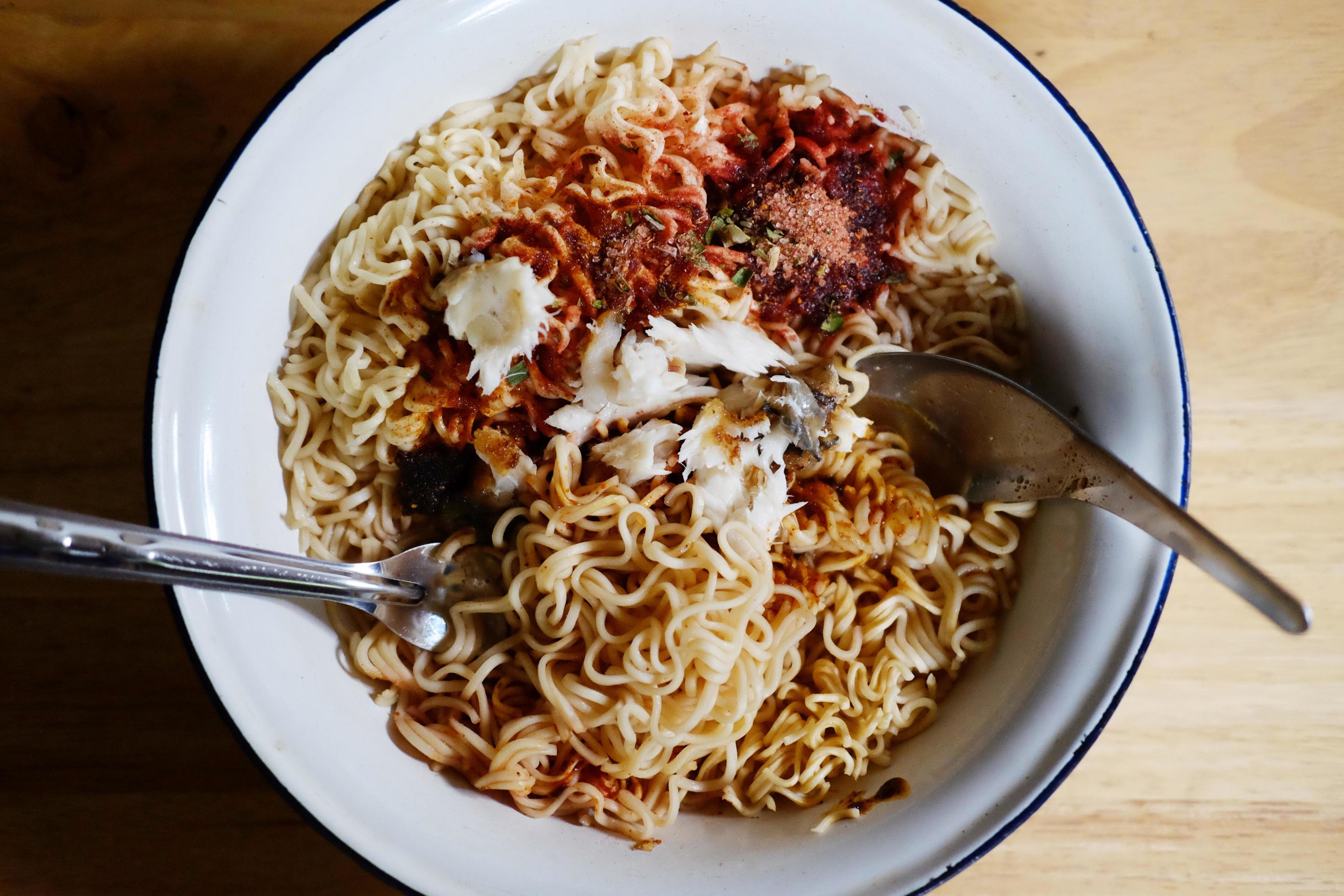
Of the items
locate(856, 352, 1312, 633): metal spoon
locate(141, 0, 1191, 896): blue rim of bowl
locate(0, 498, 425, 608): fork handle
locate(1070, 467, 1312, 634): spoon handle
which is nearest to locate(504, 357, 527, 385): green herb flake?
locate(0, 498, 425, 608): fork handle

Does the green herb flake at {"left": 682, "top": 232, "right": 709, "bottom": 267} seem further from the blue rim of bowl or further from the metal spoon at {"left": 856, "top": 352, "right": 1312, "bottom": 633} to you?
the blue rim of bowl

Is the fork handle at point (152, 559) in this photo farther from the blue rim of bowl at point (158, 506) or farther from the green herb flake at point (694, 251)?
the green herb flake at point (694, 251)

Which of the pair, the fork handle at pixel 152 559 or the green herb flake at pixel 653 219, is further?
the green herb flake at pixel 653 219

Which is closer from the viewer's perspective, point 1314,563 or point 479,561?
point 479,561

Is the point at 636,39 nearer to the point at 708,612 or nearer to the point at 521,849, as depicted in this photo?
the point at 708,612

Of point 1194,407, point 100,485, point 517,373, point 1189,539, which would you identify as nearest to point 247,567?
point 517,373

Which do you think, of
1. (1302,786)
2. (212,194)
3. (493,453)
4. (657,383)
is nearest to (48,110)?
(212,194)

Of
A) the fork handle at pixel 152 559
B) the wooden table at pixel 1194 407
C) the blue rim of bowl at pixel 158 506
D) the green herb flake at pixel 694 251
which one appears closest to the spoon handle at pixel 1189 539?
the blue rim of bowl at pixel 158 506
